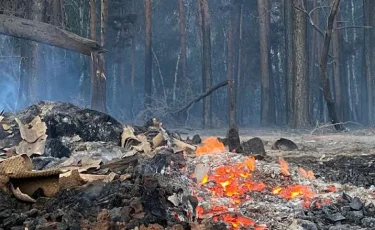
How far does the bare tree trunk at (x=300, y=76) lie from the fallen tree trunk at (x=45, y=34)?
25.4 feet

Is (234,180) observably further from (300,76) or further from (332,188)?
(300,76)

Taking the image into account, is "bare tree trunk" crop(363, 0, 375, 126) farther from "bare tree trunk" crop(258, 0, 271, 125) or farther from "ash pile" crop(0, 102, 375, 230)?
"ash pile" crop(0, 102, 375, 230)

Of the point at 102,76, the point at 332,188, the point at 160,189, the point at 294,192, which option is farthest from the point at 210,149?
the point at 102,76

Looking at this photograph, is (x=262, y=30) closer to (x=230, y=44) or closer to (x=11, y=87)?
(x=230, y=44)

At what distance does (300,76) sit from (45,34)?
870cm

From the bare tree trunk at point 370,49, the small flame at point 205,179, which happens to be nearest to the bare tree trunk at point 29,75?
the small flame at point 205,179

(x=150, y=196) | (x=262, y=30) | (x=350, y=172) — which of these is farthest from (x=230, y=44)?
(x=150, y=196)

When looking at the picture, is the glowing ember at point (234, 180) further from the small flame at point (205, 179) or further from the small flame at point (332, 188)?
the small flame at point (332, 188)

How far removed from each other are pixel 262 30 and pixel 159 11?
15.8 metres

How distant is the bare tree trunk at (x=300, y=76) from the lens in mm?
17797

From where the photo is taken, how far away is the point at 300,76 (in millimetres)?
17766

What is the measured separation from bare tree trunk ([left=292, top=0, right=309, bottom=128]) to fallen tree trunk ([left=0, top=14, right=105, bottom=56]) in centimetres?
773

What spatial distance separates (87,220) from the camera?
505cm

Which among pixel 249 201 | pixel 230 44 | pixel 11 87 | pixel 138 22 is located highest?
pixel 138 22
